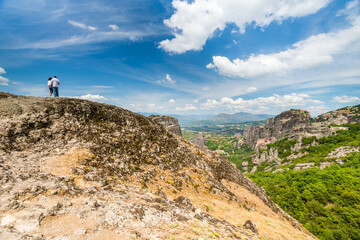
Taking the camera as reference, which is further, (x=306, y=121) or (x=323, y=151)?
(x=306, y=121)

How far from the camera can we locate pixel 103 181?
27.1ft

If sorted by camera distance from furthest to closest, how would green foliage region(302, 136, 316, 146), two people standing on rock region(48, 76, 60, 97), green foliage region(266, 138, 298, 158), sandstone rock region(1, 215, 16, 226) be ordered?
green foliage region(266, 138, 298, 158), green foliage region(302, 136, 316, 146), two people standing on rock region(48, 76, 60, 97), sandstone rock region(1, 215, 16, 226)

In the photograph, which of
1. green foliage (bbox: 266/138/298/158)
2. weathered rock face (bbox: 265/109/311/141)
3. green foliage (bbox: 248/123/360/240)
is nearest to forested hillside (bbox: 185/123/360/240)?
green foliage (bbox: 248/123/360/240)

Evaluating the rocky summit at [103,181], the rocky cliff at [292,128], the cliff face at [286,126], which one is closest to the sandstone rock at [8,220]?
the rocky summit at [103,181]

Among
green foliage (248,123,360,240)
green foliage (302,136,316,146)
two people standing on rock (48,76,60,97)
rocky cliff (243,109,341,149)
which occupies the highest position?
two people standing on rock (48,76,60,97)

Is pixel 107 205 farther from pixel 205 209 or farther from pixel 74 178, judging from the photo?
pixel 205 209

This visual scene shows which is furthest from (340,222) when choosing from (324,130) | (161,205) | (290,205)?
(324,130)

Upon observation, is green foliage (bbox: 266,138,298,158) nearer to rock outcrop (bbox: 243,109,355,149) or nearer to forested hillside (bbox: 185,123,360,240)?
rock outcrop (bbox: 243,109,355,149)

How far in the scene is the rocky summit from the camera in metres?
5.06

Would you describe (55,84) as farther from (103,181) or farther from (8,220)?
(8,220)

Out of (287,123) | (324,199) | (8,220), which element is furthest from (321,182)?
(287,123)

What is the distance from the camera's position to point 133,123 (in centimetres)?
1516

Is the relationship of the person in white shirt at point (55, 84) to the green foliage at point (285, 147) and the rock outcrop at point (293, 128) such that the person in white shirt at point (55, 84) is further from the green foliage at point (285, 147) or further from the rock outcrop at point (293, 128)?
the rock outcrop at point (293, 128)

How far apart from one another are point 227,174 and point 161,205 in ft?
44.3
